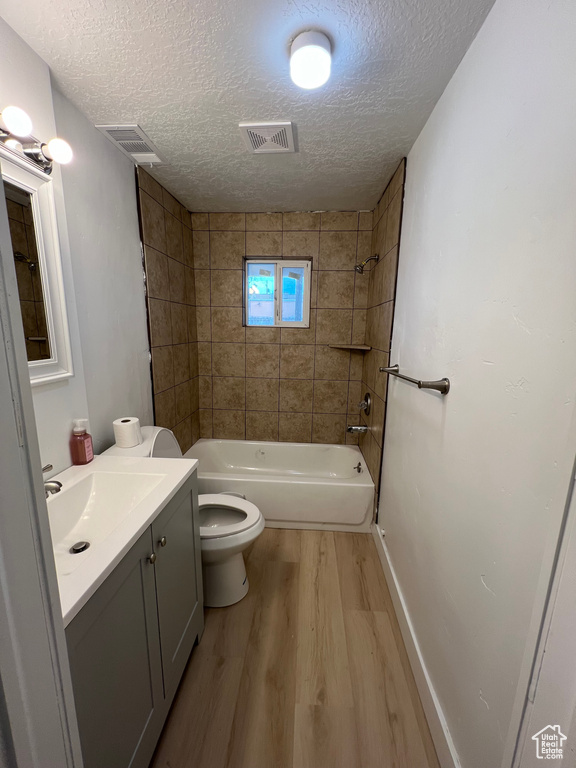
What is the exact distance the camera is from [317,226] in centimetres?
246

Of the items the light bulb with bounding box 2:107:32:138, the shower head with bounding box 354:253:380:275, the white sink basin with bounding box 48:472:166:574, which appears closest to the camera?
the light bulb with bounding box 2:107:32:138

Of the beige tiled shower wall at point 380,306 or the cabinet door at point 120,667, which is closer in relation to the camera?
the cabinet door at point 120,667

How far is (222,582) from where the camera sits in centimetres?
156

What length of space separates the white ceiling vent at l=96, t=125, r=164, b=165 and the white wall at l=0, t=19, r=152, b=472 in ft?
0.15

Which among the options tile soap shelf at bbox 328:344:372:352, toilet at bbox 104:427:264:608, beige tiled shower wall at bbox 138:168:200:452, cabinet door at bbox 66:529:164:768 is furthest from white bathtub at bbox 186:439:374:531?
cabinet door at bbox 66:529:164:768

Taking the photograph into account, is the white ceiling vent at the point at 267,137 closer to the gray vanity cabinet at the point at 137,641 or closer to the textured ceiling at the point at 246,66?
the textured ceiling at the point at 246,66

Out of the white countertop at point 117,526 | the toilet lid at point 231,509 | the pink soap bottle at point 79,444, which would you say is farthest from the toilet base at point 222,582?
the pink soap bottle at point 79,444

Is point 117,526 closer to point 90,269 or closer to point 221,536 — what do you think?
point 221,536

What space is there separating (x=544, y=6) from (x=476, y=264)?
53 cm

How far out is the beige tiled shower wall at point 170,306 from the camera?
6.18 feet

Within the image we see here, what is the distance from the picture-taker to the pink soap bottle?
124 cm

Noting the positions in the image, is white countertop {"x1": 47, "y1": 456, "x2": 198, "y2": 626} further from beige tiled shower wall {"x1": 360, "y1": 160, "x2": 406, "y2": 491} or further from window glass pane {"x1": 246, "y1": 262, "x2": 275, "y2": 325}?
window glass pane {"x1": 246, "y1": 262, "x2": 275, "y2": 325}

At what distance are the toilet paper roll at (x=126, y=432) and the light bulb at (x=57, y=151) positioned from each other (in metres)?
1.01

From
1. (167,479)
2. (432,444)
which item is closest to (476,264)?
(432,444)
